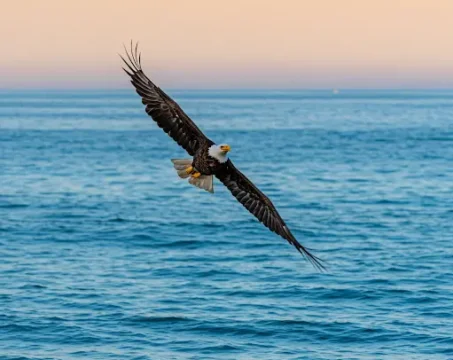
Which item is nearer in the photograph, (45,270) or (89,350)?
(89,350)

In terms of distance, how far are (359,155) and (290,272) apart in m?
44.1

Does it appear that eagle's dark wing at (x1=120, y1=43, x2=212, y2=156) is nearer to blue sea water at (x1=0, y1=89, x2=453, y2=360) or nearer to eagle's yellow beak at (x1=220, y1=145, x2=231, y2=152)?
eagle's yellow beak at (x1=220, y1=145, x2=231, y2=152)

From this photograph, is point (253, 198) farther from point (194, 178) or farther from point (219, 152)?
point (219, 152)

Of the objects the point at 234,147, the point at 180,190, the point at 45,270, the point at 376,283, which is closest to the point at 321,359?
the point at 376,283

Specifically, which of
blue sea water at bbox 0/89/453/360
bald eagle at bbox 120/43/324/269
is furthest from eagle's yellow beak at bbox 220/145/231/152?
blue sea water at bbox 0/89/453/360

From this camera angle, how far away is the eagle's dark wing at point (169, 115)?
14.9 meters

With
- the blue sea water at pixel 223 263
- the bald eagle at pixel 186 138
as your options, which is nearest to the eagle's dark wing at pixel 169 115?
the bald eagle at pixel 186 138

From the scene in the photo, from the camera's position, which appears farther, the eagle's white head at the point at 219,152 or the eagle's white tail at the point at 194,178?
the eagle's white tail at the point at 194,178

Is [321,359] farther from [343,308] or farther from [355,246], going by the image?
[355,246]

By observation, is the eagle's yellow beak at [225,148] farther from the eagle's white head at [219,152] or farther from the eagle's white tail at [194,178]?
the eagle's white tail at [194,178]

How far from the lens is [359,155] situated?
7700 cm

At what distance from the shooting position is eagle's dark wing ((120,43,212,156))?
14.9 meters

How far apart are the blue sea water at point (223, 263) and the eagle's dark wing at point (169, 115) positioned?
10.3m

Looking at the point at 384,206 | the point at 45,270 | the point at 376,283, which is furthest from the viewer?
the point at 384,206
